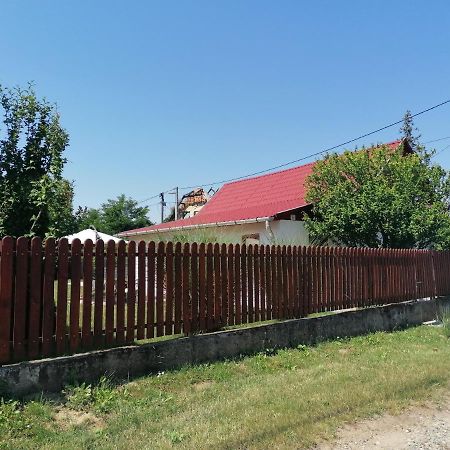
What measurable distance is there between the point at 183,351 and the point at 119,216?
129 feet

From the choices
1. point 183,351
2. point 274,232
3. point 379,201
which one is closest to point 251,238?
point 274,232

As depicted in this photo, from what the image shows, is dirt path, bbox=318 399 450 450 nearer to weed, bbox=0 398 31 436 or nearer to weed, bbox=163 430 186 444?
weed, bbox=163 430 186 444

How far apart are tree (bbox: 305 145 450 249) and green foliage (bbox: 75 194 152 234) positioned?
30.9 metres

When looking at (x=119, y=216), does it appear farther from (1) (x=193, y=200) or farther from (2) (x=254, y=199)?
(2) (x=254, y=199)

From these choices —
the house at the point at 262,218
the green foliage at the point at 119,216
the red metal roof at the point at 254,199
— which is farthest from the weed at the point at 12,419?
the green foliage at the point at 119,216

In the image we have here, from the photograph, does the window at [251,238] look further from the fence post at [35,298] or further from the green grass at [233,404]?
the fence post at [35,298]

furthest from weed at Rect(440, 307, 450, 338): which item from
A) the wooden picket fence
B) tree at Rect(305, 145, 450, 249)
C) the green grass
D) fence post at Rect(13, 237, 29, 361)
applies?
fence post at Rect(13, 237, 29, 361)

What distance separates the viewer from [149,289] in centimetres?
620

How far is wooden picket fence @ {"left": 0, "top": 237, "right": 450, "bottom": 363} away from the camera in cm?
511

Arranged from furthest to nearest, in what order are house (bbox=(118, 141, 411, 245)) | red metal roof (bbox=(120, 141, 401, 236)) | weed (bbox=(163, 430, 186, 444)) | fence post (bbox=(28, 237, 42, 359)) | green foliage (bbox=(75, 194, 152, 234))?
green foliage (bbox=(75, 194, 152, 234)) < red metal roof (bbox=(120, 141, 401, 236)) < house (bbox=(118, 141, 411, 245)) < fence post (bbox=(28, 237, 42, 359)) < weed (bbox=(163, 430, 186, 444))

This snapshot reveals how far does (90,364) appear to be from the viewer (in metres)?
5.42

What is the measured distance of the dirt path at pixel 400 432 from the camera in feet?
13.7

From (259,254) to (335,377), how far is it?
8.14 feet

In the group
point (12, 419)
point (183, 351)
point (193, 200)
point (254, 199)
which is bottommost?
point (12, 419)
